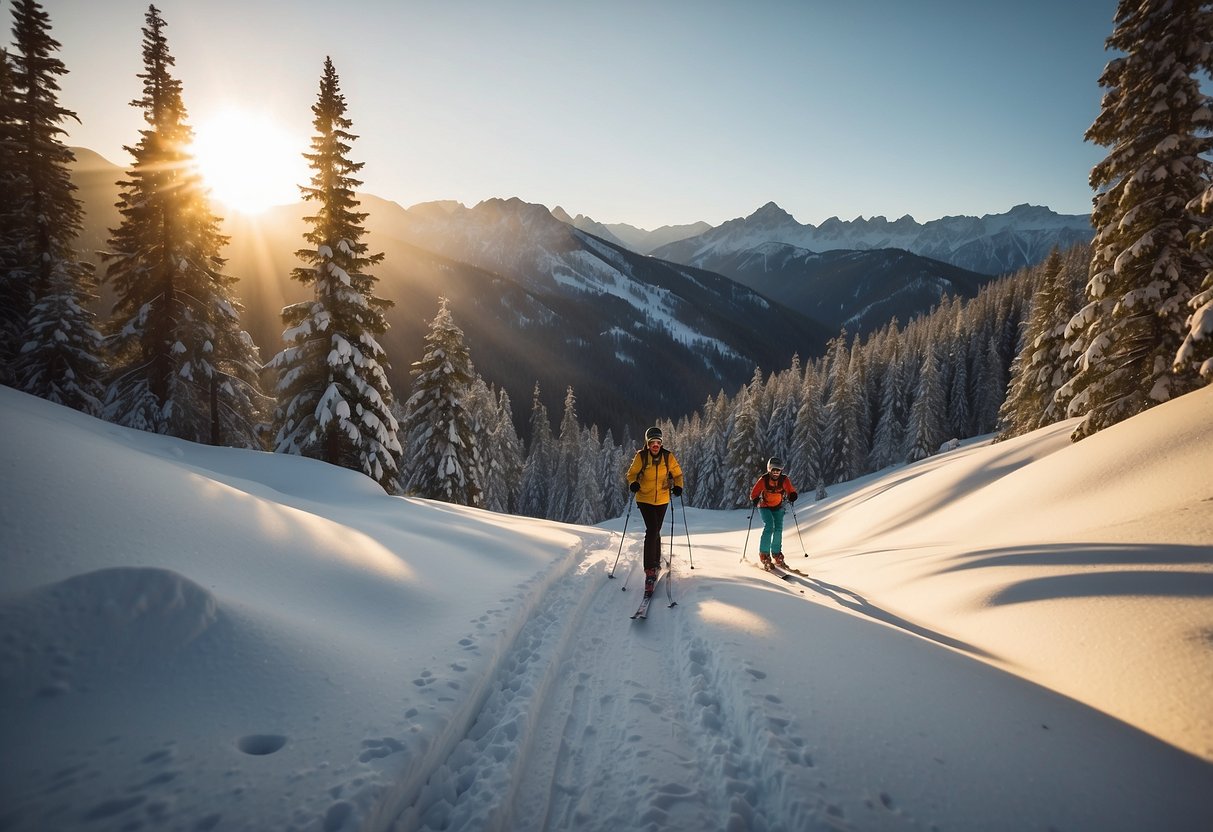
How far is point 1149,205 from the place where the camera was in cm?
1167

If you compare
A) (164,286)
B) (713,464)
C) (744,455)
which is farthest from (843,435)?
(164,286)

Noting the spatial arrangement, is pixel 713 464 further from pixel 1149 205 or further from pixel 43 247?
pixel 43 247

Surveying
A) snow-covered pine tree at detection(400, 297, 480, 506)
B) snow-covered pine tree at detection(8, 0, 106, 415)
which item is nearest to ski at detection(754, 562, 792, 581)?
snow-covered pine tree at detection(400, 297, 480, 506)

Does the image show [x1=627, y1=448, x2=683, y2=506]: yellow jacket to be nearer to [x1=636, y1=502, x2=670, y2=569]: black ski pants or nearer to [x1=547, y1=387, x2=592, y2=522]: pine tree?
[x1=636, y1=502, x2=670, y2=569]: black ski pants

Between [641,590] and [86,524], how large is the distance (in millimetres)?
7182

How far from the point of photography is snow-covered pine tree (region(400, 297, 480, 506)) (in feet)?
70.4

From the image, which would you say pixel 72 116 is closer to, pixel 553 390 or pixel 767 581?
pixel 767 581

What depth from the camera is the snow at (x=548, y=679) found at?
9.71 feet

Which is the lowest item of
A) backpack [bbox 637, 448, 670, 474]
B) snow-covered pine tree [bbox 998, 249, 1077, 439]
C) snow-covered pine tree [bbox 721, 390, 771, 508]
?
backpack [bbox 637, 448, 670, 474]

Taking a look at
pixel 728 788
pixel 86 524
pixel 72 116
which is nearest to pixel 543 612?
pixel 728 788

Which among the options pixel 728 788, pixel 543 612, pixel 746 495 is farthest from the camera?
pixel 746 495

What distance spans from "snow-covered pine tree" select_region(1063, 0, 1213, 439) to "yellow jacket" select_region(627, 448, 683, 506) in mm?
11374

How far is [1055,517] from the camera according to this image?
299 inches

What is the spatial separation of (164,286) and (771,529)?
68.1 ft
